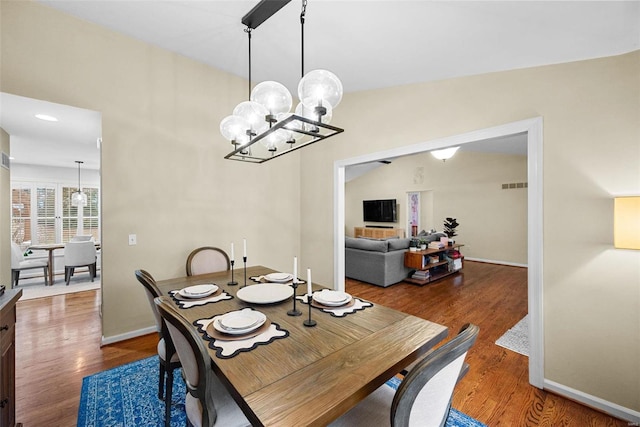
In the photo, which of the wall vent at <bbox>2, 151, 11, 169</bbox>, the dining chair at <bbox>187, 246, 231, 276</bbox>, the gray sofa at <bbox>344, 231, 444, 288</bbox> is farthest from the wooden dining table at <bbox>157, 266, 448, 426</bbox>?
the wall vent at <bbox>2, 151, 11, 169</bbox>

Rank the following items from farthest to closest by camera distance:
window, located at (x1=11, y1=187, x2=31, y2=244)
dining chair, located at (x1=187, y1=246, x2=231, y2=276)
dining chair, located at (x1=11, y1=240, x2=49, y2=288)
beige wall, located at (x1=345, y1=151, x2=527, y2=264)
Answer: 1. beige wall, located at (x1=345, y1=151, x2=527, y2=264)
2. window, located at (x1=11, y1=187, x2=31, y2=244)
3. dining chair, located at (x1=11, y1=240, x2=49, y2=288)
4. dining chair, located at (x1=187, y1=246, x2=231, y2=276)

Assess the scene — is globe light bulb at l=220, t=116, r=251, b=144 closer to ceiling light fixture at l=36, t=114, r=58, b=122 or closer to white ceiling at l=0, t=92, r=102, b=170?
white ceiling at l=0, t=92, r=102, b=170

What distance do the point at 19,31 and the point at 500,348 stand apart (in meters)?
5.04

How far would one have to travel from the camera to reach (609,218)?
167cm

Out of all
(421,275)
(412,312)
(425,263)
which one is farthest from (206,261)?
(425,263)

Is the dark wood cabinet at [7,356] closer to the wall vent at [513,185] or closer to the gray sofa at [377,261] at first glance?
the gray sofa at [377,261]

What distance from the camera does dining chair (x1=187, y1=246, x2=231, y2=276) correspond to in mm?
2672

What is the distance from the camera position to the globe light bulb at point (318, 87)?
4.84ft

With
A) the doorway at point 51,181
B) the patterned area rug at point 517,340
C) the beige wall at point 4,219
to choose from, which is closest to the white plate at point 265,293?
the patterned area rug at point 517,340

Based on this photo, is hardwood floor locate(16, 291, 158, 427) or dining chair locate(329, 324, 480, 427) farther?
hardwood floor locate(16, 291, 158, 427)

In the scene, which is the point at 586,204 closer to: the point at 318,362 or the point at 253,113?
the point at 318,362

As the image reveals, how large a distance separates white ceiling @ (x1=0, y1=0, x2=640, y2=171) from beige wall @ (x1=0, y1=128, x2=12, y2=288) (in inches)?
16.5

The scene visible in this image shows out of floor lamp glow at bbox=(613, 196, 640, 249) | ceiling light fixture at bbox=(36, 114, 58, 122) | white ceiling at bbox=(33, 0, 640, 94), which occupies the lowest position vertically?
floor lamp glow at bbox=(613, 196, 640, 249)

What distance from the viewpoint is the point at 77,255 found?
445 centimetres
